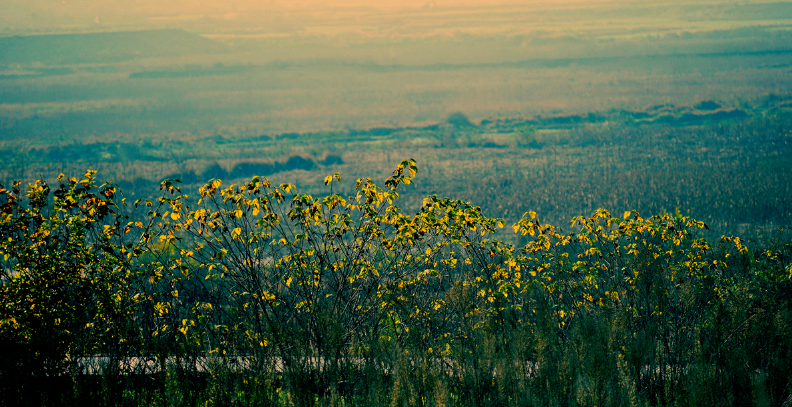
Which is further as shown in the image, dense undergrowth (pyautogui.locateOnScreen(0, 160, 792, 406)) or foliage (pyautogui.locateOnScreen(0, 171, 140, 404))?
foliage (pyautogui.locateOnScreen(0, 171, 140, 404))

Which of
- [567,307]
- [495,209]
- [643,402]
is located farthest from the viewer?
[495,209]

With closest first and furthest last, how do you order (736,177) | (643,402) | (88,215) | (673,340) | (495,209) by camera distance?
(643,402)
(88,215)
(673,340)
(495,209)
(736,177)

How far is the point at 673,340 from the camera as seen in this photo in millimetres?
10578

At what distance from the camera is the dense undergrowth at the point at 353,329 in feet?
26.6

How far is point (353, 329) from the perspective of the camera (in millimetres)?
10594

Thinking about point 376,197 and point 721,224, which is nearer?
point 376,197

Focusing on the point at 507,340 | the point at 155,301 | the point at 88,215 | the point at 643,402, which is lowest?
the point at 643,402

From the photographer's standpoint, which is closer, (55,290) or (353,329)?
(55,290)

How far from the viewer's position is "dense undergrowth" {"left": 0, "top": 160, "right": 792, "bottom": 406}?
809 cm

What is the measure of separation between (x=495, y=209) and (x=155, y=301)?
16037 centimetres

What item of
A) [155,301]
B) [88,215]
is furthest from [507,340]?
[88,215]

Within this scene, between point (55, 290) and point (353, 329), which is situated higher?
point (55, 290)

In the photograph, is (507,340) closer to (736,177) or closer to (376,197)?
(376,197)

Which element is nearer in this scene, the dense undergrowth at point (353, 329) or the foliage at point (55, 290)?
the dense undergrowth at point (353, 329)
